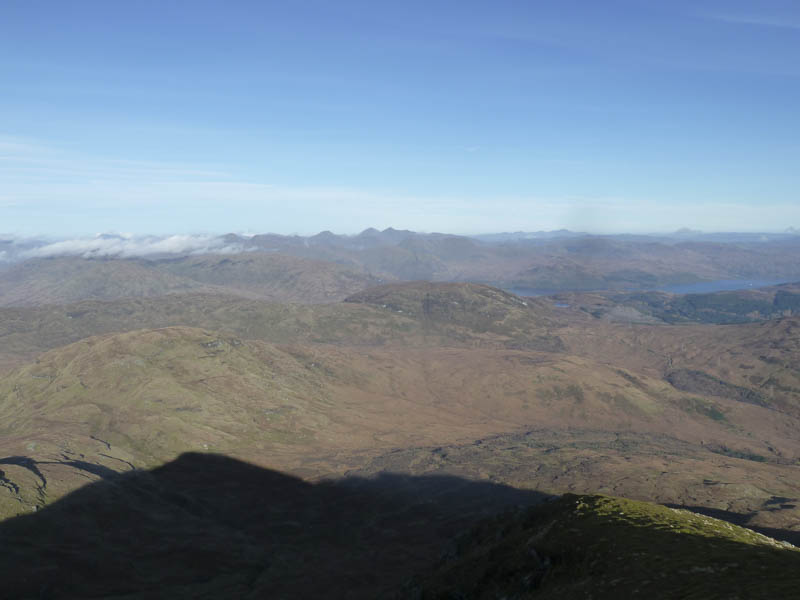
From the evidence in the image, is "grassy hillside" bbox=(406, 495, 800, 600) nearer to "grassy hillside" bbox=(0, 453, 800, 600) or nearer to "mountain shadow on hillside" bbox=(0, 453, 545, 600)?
"grassy hillside" bbox=(0, 453, 800, 600)

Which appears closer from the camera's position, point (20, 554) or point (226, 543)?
point (20, 554)

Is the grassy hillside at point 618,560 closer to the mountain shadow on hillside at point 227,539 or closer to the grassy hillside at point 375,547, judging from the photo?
the grassy hillside at point 375,547

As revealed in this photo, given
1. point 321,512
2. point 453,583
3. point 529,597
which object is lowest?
point 321,512

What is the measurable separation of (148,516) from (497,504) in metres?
118

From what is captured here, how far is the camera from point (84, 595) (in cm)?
11225

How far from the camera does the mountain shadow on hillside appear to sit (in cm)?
12131

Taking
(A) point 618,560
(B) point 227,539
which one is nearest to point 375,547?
(B) point 227,539

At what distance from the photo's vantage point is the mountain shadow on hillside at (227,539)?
12131cm

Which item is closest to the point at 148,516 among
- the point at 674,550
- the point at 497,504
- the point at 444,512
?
the point at 444,512

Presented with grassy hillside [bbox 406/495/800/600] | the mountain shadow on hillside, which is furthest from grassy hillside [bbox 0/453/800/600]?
the mountain shadow on hillside

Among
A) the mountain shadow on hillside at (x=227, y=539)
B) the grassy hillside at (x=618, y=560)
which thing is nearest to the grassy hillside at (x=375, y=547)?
the grassy hillside at (x=618, y=560)

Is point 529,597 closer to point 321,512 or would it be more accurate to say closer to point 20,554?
point 20,554

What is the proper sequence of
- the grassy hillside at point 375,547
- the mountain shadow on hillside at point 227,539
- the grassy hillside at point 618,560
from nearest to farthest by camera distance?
the grassy hillside at point 618,560, the grassy hillside at point 375,547, the mountain shadow on hillside at point 227,539

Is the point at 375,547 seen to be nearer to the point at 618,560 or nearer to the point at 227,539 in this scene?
the point at 227,539
